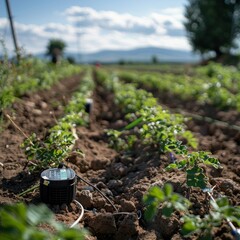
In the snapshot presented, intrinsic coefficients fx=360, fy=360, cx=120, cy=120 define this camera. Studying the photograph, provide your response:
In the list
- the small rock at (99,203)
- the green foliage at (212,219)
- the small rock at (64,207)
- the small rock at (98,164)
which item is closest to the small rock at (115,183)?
the small rock at (99,203)

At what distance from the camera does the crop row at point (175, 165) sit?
5.64 feet

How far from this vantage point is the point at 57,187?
2.49 m

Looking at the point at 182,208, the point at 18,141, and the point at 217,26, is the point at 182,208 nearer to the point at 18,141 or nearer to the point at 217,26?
the point at 18,141

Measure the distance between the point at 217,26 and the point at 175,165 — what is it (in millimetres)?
30628

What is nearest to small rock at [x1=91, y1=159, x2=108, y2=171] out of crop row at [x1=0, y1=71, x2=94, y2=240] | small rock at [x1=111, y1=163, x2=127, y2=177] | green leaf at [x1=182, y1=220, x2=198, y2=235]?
small rock at [x1=111, y1=163, x2=127, y2=177]

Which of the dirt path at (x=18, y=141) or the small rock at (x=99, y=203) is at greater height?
the dirt path at (x=18, y=141)

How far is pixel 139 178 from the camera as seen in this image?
316cm

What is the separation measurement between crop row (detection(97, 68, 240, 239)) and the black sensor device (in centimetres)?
63

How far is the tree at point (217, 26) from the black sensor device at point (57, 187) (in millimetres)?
29859

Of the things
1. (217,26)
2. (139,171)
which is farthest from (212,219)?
(217,26)

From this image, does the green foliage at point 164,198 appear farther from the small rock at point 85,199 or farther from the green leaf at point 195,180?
the small rock at point 85,199

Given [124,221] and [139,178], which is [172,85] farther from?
[124,221]

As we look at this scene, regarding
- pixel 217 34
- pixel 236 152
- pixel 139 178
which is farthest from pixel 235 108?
pixel 217 34

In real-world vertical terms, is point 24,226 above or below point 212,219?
above
